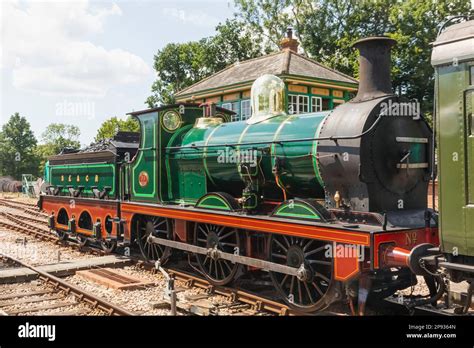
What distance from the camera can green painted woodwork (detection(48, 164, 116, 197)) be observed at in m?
11.7

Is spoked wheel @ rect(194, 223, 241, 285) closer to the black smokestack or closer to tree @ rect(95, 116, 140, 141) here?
the black smokestack

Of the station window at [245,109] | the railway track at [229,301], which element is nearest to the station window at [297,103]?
the station window at [245,109]

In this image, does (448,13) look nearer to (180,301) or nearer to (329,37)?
(329,37)

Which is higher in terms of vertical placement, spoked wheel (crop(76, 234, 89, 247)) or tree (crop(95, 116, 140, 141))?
tree (crop(95, 116, 140, 141))

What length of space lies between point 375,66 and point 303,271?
9.84ft

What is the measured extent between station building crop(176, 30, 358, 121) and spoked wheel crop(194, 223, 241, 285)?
11.4 metres

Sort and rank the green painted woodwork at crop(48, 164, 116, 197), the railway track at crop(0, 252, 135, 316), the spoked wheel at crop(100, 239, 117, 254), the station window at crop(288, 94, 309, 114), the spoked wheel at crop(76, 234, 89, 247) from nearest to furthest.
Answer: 1. the railway track at crop(0, 252, 135, 316)
2. the spoked wheel at crop(100, 239, 117, 254)
3. the green painted woodwork at crop(48, 164, 116, 197)
4. the spoked wheel at crop(76, 234, 89, 247)
5. the station window at crop(288, 94, 309, 114)

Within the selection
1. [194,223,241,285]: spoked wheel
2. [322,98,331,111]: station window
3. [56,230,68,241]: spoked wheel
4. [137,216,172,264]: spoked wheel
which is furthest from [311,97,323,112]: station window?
[194,223,241,285]: spoked wheel

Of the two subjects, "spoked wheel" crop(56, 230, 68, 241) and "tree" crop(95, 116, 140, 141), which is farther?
"tree" crop(95, 116, 140, 141)

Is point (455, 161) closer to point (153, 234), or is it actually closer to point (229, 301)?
point (229, 301)

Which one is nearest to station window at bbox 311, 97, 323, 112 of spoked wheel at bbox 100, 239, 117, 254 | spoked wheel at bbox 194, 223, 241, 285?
spoked wheel at bbox 100, 239, 117, 254

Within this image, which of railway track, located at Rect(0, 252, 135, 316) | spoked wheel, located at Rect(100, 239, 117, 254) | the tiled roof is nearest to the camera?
railway track, located at Rect(0, 252, 135, 316)

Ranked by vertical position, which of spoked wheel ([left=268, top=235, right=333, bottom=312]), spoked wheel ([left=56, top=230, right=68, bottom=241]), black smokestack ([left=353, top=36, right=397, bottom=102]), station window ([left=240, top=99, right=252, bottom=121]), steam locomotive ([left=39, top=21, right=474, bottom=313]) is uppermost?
station window ([left=240, top=99, right=252, bottom=121])

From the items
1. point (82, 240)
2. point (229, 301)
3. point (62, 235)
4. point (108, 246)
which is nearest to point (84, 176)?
point (82, 240)
